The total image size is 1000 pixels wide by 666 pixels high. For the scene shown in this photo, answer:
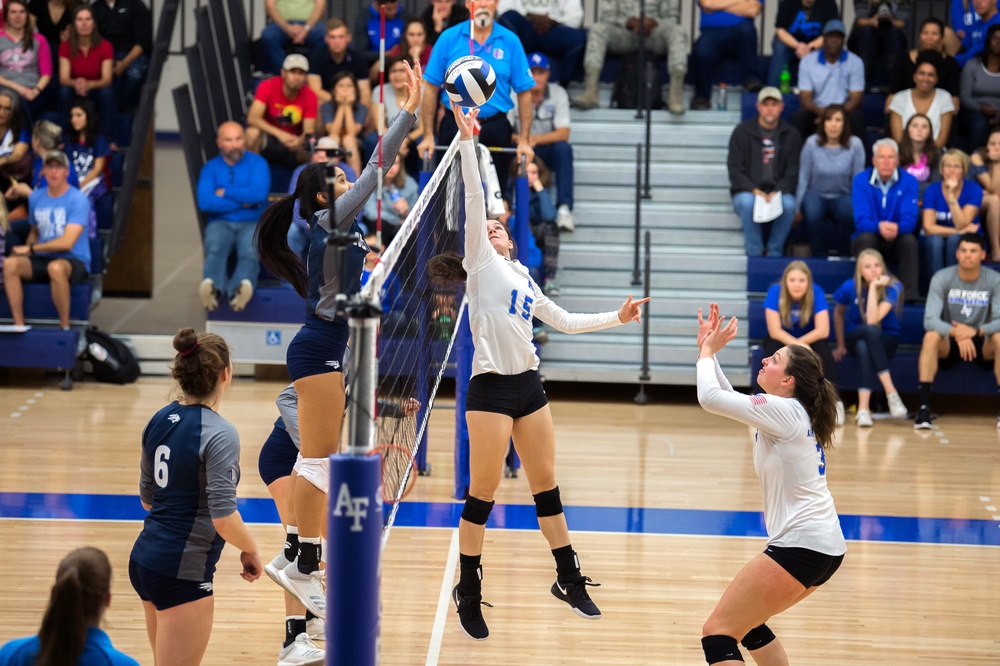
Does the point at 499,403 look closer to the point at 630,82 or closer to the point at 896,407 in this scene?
the point at 896,407

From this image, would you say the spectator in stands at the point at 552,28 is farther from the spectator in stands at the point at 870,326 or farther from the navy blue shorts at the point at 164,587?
the navy blue shorts at the point at 164,587

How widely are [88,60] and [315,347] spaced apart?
835 cm

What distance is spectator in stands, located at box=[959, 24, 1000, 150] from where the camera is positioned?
1164cm

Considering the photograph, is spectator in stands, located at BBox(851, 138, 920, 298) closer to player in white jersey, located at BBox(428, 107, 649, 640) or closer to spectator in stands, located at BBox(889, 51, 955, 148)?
spectator in stands, located at BBox(889, 51, 955, 148)

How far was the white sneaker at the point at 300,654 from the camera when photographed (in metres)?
4.92

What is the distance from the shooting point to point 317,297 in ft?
16.2

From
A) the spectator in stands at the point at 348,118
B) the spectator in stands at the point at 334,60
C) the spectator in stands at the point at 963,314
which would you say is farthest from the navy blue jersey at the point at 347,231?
the spectator in stands at the point at 334,60

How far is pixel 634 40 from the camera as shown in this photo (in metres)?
12.6

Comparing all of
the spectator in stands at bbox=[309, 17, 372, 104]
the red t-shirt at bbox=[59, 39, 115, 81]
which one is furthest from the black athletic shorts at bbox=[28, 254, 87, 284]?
the spectator in stands at bbox=[309, 17, 372, 104]

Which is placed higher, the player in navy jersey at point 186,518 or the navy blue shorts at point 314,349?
the navy blue shorts at point 314,349

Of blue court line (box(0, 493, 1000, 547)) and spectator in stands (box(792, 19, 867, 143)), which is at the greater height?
spectator in stands (box(792, 19, 867, 143))

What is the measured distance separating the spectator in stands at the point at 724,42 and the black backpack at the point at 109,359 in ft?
20.7

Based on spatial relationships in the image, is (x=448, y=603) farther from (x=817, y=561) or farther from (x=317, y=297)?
(x=817, y=561)

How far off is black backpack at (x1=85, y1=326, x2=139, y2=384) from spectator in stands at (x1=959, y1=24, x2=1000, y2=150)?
8340 millimetres
